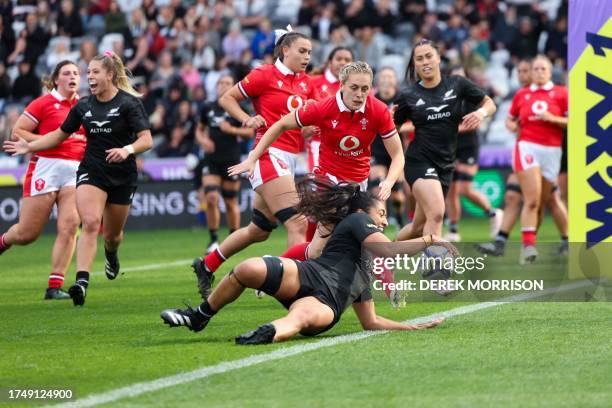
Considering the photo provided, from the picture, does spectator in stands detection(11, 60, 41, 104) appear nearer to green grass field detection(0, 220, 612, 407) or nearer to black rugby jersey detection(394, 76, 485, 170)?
green grass field detection(0, 220, 612, 407)

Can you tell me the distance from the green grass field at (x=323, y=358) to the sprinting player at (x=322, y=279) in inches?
5.8

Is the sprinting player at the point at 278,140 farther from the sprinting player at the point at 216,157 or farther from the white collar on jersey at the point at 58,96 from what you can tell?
the sprinting player at the point at 216,157

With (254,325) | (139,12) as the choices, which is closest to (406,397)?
(254,325)

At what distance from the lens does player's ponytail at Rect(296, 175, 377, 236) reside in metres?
8.60

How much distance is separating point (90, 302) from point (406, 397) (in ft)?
19.6

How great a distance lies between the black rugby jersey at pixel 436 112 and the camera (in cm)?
1213

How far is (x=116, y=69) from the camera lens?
11469 mm

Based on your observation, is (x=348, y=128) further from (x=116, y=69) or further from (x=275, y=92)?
(x=116, y=69)

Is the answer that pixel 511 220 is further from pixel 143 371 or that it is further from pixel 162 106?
pixel 162 106

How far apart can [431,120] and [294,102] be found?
Answer: 1585mm

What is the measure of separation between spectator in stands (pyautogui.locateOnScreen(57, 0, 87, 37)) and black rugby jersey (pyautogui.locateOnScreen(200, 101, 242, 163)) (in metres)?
11.2

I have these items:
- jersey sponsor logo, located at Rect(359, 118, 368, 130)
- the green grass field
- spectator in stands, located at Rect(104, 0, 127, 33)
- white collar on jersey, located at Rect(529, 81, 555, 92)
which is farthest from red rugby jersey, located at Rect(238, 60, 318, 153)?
spectator in stands, located at Rect(104, 0, 127, 33)

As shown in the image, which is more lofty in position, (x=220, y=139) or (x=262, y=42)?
(x=262, y=42)

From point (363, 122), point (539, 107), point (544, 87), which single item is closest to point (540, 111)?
point (539, 107)
